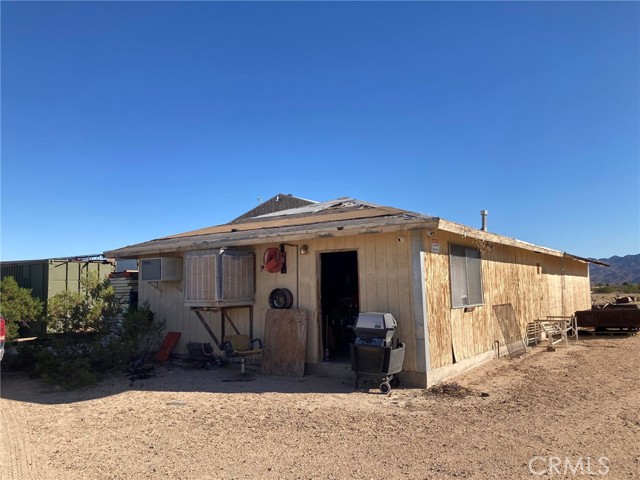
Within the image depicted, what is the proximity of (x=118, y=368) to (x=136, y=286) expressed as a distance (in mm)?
4023

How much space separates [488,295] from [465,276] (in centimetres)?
142

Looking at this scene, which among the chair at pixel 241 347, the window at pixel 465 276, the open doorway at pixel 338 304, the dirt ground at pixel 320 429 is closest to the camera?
the dirt ground at pixel 320 429

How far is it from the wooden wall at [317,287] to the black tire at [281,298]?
9 cm

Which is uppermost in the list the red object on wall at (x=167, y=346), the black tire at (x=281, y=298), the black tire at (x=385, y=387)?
the black tire at (x=281, y=298)

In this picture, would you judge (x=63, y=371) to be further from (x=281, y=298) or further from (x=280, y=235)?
(x=280, y=235)

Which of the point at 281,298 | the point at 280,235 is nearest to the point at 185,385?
the point at 281,298

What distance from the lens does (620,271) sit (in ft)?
375

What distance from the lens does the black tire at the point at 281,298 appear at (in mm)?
→ 8352

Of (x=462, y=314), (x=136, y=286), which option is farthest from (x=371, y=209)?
(x=136, y=286)

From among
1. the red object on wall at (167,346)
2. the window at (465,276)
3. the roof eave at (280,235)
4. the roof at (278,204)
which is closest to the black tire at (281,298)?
the roof eave at (280,235)

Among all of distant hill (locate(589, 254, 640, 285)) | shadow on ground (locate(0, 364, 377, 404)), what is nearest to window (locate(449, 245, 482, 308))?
shadow on ground (locate(0, 364, 377, 404))

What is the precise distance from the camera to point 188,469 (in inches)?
154

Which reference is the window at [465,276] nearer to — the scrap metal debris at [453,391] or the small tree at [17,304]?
the scrap metal debris at [453,391]

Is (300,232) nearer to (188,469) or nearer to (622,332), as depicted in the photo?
(188,469)
